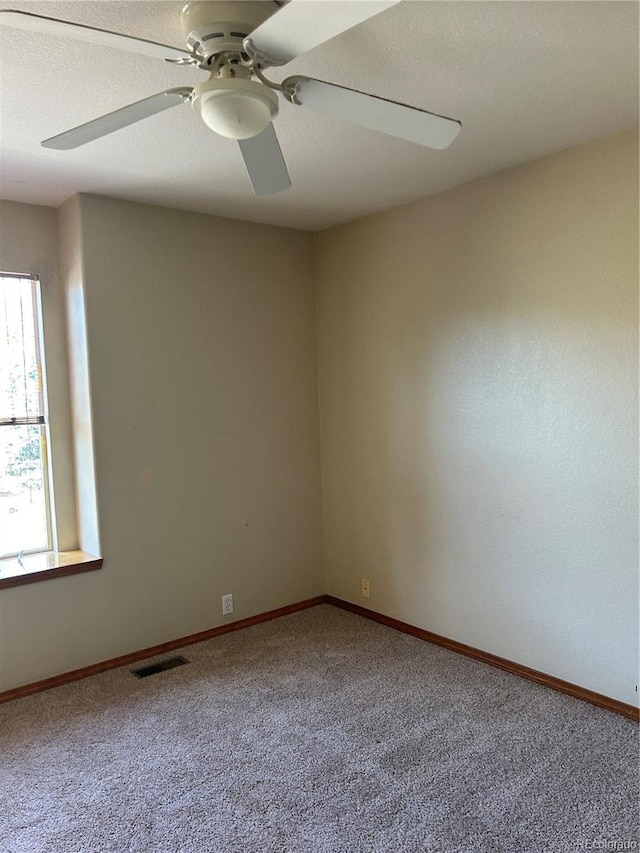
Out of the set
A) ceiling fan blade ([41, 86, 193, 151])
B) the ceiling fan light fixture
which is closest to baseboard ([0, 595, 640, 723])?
ceiling fan blade ([41, 86, 193, 151])

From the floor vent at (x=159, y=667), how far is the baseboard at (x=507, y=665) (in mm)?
1116

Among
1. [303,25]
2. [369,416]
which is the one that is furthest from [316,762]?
[303,25]

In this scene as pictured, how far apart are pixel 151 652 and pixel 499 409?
2195 mm

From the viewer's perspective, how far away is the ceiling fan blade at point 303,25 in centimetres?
120

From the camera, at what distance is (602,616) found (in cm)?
265

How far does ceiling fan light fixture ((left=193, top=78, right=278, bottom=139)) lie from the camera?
1442 mm

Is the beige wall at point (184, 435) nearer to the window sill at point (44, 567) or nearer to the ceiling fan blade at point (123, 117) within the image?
the window sill at point (44, 567)

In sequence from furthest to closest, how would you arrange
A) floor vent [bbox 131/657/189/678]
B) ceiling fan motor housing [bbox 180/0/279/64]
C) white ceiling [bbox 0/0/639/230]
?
floor vent [bbox 131/657/189/678] < white ceiling [bbox 0/0/639/230] < ceiling fan motor housing [bbox 180/0/279/64]

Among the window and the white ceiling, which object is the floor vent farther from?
the white ceiling

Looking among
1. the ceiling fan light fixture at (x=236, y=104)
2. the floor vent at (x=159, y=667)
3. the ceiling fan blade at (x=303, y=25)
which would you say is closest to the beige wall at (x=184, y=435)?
the floor vent at (x=159, y=667)

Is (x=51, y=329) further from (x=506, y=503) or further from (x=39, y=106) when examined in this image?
(x=506, y=503)

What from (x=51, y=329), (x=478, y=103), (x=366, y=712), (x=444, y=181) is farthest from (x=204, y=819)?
(x=444, y=181)

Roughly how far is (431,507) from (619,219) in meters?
1.65

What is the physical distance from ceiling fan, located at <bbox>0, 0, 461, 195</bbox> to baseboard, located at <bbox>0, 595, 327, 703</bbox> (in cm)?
241
